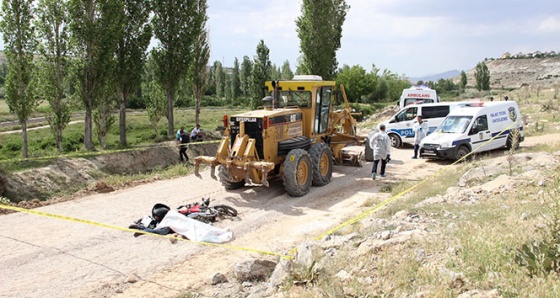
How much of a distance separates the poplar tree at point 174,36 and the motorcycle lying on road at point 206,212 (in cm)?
1455

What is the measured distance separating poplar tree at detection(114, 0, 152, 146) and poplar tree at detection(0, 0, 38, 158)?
13.0 ft

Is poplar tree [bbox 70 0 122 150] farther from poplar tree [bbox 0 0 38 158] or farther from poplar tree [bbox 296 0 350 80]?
poplar tree [bbox 296 0 350 80]

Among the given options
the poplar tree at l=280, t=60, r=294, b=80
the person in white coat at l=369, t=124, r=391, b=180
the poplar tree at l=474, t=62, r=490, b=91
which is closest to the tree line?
the person in white coat at l=369, t=124, r=391, b=180

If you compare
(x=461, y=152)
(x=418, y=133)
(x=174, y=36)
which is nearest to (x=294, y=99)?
(x=418, y=133)

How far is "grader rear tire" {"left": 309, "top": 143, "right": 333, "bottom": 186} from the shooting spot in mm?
12047

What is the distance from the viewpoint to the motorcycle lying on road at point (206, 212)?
29.9 ft

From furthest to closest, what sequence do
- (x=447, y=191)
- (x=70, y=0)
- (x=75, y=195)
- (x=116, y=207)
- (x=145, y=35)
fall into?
(x=145, y=35) < (x=70, y=0) < (x=75, y=195) < (x=116, y=207) < (x=447, y=191)

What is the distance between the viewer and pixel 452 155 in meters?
15.0

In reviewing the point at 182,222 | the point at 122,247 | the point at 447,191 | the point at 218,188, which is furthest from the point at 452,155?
the point at 122,247

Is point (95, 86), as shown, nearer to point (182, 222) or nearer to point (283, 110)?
point (283, 110)

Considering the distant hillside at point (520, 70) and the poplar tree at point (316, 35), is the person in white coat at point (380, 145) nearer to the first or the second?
the poplar tree at point (316, 35)

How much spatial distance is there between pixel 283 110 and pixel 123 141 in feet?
38.8

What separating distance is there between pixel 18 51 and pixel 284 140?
38.0 feet

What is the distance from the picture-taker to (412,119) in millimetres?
18859
